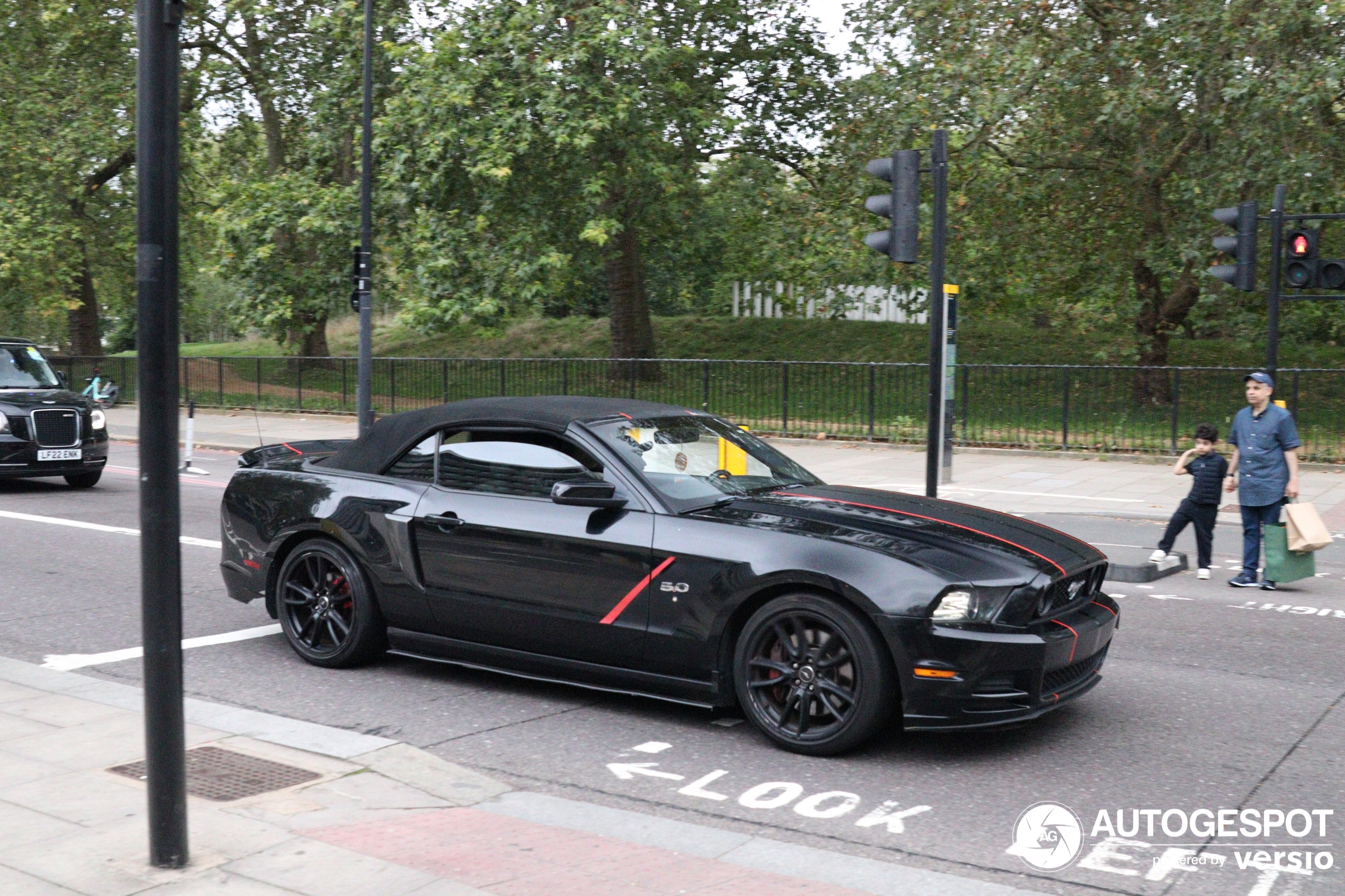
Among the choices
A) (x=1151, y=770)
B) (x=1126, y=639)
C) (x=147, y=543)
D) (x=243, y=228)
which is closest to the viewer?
(x=147, y=543)

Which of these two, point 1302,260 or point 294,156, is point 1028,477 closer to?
point 1302,260

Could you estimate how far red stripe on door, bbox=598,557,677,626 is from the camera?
578 cm

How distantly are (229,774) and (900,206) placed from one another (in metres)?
7.78

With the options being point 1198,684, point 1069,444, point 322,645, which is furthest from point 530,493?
point 1069,444

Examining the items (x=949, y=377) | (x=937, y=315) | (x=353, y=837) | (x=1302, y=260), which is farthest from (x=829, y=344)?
(x=353, y=837)

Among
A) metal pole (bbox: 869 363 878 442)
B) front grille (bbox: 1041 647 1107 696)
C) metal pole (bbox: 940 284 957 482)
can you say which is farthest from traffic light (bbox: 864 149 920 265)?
metal pole (bbox: 869 363 878 442)

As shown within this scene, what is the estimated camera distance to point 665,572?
5.78m

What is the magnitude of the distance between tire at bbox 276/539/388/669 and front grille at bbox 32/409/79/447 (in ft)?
30.2

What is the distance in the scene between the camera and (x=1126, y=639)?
7.92m

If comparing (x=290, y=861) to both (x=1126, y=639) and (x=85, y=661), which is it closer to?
(x=85, y=661)

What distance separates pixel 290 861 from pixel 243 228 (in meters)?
26.2

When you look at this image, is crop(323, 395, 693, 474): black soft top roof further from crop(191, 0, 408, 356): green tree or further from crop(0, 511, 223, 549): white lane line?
crop(191, 0, 408, 356): green tree

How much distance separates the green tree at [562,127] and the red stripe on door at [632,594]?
1846 centimetres

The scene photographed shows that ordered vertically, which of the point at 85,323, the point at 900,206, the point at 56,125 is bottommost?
the point at 900,206
